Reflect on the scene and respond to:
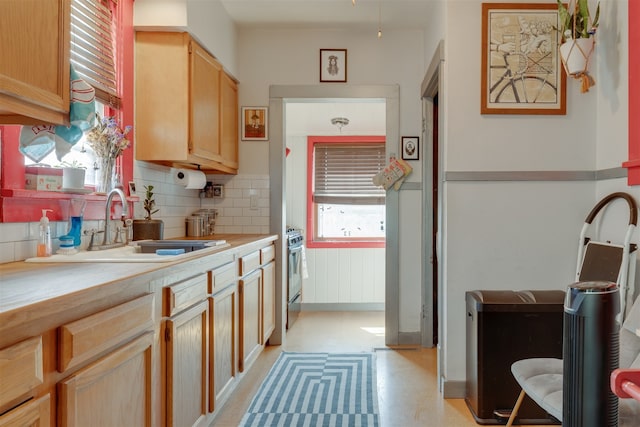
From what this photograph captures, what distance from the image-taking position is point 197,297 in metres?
1.94

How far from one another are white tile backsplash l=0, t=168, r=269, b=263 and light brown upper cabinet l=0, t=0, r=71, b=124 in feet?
1.68

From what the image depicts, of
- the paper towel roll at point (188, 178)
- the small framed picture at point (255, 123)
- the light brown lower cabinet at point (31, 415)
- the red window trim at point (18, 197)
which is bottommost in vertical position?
the light brown lower cabinet at point (31, 415)

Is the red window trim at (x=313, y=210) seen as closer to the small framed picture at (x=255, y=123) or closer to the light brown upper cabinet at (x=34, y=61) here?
the small framed picture at (x=255, y=123)

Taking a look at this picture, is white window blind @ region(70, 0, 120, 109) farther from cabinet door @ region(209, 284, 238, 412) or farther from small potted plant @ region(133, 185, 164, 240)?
cabinet door @ region(209, 284, 238, 412)

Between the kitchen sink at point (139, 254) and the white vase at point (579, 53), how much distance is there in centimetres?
204

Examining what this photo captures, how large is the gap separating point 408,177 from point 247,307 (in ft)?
5.56

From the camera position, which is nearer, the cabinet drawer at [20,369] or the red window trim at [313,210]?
the cabinet drawer at [20,369]

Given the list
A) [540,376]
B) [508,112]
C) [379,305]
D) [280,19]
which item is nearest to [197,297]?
[540,376]

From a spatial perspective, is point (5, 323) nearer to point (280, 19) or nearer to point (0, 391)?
point (0, 391)

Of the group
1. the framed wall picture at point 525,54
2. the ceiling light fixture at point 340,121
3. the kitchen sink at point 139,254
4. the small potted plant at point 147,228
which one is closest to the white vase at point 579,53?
the framed wall picture at point 525,54

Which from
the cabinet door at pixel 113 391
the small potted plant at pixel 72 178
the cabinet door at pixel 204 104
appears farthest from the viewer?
the cabinet door at pixel 204 104

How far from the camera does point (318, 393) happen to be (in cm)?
270

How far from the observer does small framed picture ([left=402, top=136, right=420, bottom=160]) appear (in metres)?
3.63

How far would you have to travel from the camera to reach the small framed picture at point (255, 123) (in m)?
3.70
